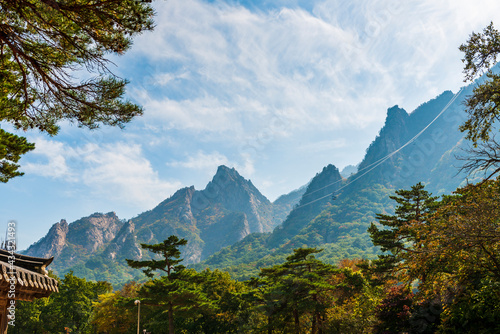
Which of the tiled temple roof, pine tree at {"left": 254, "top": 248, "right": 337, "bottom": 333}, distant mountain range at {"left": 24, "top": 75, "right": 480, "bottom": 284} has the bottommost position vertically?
pine tree at {"left": 254, "top": 248, "right": 337, "bottom": 333}

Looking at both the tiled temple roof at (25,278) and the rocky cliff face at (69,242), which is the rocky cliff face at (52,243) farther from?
the tiled temple roof at (25,278)

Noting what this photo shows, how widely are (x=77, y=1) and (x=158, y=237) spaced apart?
20404 centimetres

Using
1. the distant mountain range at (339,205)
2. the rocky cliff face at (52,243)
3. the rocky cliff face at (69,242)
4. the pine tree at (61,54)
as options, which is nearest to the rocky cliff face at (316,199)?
the distant mountain range at (339,205)

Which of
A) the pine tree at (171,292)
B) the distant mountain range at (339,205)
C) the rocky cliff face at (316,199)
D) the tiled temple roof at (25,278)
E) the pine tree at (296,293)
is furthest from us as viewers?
the rocky cliff face at (316,199)

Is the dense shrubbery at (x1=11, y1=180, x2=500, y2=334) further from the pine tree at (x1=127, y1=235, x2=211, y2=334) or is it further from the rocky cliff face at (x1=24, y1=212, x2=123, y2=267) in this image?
the rocky cliff face at (x1=24, y1=212, x2=123, y2=267)

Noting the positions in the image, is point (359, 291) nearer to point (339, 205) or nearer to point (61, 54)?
point (61, 54)

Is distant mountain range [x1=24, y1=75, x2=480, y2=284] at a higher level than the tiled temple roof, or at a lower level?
higher

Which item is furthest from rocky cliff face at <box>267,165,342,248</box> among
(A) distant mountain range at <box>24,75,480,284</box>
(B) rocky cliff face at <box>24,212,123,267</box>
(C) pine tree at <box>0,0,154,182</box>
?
(C) pine tree at <box>0,0,154,182</box>

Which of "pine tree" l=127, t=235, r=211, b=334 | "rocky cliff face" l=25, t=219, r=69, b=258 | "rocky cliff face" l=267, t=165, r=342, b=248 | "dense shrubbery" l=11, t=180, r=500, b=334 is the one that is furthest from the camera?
"rocky cliff face" l=25, t=219, r=69, b=258

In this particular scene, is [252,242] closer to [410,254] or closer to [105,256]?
[105,256]

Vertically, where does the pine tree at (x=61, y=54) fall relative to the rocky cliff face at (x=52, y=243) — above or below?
below

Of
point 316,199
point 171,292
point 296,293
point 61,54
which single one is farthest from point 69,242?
point 61,54

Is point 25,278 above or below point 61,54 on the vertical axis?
below

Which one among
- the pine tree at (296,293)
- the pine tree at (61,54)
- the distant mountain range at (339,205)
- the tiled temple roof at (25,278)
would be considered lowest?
the pine tree at (296,293)
